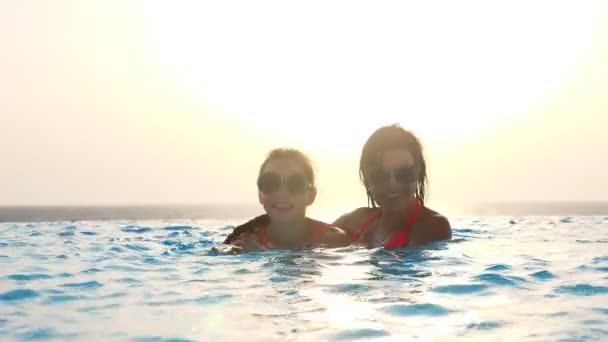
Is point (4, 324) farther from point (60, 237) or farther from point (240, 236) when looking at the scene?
point (60, 237)

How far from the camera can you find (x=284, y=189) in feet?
28.1

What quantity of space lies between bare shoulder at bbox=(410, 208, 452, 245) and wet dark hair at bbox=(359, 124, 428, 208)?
28 centimetres

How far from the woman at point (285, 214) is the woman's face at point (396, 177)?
94 centimetres

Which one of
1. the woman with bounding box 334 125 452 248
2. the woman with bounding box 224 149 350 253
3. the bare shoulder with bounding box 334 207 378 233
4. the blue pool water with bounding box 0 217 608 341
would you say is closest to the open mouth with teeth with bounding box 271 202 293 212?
the woman with bounding box 224 149 350 253

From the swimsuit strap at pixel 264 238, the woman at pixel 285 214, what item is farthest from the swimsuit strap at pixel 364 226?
the swimsuit strap at pixel 264 238

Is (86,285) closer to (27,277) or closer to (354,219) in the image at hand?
(27,277)

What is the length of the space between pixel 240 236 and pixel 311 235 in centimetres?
109

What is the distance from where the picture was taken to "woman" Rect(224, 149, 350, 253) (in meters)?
8.58

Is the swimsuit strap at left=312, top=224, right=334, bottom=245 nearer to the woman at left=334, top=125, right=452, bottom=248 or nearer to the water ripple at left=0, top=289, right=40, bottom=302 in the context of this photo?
the woman at left=334, top=125, right=452, bottom=248

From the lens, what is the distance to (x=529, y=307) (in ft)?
17.8

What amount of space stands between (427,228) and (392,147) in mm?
1234

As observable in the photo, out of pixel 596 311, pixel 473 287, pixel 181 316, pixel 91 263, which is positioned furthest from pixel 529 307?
pixel 91 263

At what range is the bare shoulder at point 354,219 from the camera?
984 cm

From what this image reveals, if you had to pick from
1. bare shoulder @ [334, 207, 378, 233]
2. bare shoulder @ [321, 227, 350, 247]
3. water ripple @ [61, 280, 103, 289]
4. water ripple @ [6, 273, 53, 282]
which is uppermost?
bare shoulder @ [334, 207, 378, 233]
